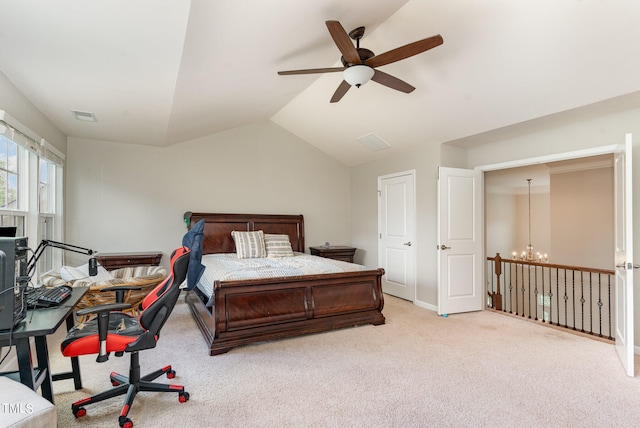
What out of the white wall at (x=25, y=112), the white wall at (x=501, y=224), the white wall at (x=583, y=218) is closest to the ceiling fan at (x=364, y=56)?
the white wall at (x=25, y=112)

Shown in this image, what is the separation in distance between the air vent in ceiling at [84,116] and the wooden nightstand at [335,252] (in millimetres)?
3741

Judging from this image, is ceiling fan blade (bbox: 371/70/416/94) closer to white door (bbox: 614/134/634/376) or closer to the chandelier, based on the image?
white door (bbox: 614/134/634/376)

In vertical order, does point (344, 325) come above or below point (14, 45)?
below

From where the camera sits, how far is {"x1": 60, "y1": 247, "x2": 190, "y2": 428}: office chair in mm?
1972

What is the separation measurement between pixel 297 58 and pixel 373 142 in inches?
95.0

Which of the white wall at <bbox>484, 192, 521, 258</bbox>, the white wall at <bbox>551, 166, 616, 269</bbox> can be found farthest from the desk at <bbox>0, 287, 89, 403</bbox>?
the white wall at <bbox>484, 192, 521, 258</bbox>

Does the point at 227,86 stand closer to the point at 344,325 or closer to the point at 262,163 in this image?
the point at 262,163

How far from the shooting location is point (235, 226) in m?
5.52

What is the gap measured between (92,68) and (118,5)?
3.18ft

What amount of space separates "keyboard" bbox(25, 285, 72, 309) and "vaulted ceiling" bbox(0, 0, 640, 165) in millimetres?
1601

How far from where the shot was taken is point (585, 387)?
252cm

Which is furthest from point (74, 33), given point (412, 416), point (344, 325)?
point (344, 325)

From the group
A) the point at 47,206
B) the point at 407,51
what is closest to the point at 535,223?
the point at 407,51

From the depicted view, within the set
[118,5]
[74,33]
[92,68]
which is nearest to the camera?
[118,5]
